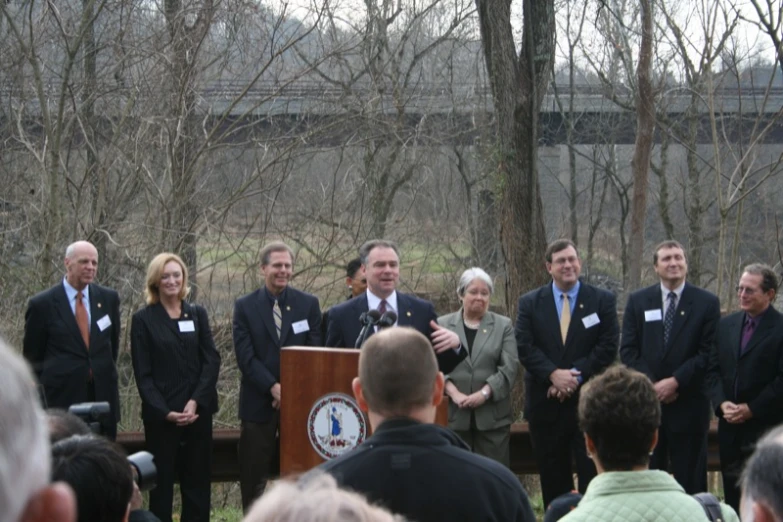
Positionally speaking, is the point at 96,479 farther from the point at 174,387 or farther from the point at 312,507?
the point at 174,387

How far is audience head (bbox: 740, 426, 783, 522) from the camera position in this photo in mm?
1911

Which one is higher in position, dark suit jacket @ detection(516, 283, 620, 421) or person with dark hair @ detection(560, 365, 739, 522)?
person with dark hair @ detection(560, 365, 739, 522)

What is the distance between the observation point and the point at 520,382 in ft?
36.7

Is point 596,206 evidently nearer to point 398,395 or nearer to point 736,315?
point 736,315

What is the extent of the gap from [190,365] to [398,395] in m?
4.17

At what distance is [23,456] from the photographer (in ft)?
3.67

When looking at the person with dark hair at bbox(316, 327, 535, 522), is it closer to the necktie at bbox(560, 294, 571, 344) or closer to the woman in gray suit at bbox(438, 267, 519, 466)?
the woman in gray suit at bbox(438, 267, 519, 466)

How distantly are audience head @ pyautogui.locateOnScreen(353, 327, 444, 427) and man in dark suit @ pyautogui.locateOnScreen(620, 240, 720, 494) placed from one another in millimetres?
4153

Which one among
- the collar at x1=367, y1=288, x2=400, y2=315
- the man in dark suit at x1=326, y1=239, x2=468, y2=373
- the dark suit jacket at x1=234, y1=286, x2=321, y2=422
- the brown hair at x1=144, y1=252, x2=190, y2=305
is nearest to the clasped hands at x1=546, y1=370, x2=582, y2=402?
the man in dark suit at x1=326, y1=239, x2=468, y2=373

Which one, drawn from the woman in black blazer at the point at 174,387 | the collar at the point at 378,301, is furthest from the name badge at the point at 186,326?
the collar at the point at 378,301

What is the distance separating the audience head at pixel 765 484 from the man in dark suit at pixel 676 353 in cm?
493

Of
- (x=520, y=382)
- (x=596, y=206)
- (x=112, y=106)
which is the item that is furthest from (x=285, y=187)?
(x=596, y=206)

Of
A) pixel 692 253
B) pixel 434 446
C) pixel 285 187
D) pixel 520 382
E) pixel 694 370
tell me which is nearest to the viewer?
pixel 434 446

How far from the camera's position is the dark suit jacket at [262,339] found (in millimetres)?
6934
